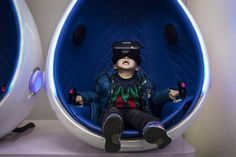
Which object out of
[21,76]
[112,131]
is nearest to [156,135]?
[112,131]

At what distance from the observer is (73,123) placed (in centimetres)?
102

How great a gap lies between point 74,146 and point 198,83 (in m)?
0.49

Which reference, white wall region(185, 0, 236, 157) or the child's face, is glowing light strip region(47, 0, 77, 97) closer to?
the child's face

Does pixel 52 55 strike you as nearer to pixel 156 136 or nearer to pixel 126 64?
pixel 126 64

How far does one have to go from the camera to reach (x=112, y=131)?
0.95 meters

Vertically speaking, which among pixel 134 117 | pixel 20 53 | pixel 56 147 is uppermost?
pixel 20 53

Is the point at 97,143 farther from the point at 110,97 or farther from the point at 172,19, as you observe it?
the point at 172,19

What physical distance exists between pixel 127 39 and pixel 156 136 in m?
0.68

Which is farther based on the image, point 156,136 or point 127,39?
point 127,39

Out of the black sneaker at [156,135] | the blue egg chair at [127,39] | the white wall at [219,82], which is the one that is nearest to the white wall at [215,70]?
the white wall at [219,82]

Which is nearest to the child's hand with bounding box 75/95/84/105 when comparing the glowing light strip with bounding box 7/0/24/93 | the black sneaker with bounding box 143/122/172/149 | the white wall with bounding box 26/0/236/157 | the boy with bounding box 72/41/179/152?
the boy with bounding box 72/41/179/152

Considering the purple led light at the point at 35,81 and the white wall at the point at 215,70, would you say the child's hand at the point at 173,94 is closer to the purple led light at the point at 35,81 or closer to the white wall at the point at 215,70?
the white wall at the point at 215,70

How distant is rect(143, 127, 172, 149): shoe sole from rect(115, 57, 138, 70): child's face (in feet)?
1.35

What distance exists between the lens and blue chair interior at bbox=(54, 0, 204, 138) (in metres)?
1.24
